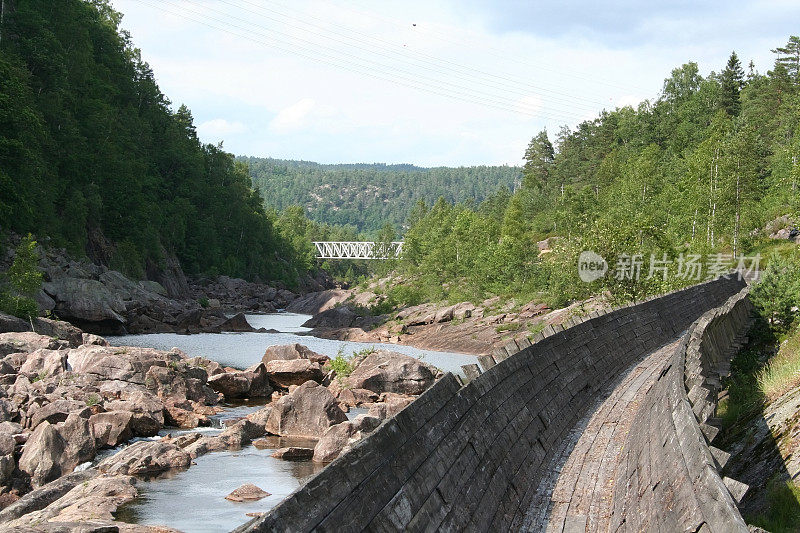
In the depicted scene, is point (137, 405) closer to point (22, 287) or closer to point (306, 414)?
point (306, 414)

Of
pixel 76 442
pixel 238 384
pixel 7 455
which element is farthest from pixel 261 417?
pixel 7 455

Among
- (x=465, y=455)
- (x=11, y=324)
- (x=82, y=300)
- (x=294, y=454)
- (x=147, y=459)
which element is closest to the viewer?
(x=465, y=455)

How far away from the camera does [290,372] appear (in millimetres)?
34375

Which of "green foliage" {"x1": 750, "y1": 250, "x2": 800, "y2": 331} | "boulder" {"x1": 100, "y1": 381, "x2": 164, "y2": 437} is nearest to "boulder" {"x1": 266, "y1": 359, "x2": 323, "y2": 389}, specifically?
"boulder" {"x1": 100, "y1": 381, "x2": 164, "y2": 437}

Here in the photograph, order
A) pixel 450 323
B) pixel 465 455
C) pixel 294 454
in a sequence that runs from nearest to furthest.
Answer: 1. pixel 465 455
2. pixel 294 454
3. pixel 450 323

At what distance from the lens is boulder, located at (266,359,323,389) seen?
113 ft

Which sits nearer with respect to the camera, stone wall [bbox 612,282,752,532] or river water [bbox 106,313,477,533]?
stone wall [bbox 612,282,752,532]

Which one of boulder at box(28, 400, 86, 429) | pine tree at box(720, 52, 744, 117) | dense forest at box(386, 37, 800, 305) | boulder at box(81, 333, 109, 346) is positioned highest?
pine tree at box(720, 52, 744, 117)

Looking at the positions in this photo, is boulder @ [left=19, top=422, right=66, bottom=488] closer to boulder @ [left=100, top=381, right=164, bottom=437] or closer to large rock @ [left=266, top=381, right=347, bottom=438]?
boulder @ [left=100, top=381, right=164, bottom=437]

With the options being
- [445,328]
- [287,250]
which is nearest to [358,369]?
[445,328]

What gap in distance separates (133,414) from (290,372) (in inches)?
471

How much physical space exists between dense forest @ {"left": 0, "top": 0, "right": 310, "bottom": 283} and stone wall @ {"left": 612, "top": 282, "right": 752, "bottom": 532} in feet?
168

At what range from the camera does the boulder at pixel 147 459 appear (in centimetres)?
1866

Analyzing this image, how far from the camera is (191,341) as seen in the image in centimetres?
5456
